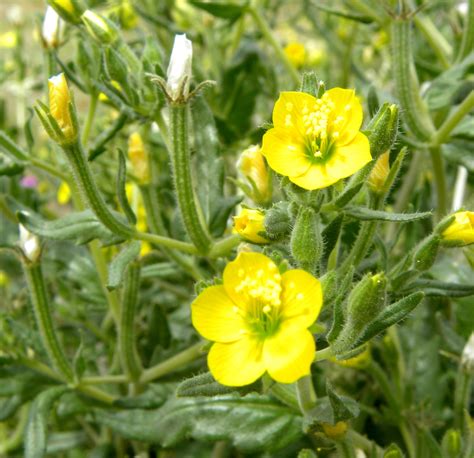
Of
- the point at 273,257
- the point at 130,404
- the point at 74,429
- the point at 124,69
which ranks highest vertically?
the point at 124,69

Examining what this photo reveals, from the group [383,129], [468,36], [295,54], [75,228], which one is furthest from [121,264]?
[295,54]

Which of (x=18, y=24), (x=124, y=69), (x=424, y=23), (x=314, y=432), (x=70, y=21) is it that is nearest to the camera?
(x=314, y=432)

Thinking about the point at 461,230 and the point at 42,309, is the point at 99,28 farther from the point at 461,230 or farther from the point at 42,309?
the point at 461,230

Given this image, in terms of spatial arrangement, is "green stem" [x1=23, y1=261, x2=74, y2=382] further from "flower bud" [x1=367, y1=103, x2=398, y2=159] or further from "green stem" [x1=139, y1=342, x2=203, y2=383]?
"flower bud" [x1=367, y1=103, x2=398, y2=159]

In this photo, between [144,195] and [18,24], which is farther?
[18,24]

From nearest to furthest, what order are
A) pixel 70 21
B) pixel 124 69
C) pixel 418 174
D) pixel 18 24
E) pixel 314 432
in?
pixel 314 432 → pixel 124 69 → pixel 70 21 → pixel 418 174 → pixel 18 24

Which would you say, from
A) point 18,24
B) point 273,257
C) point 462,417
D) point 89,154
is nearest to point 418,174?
point 462,417

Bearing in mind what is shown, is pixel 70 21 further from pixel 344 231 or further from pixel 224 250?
pixel 344 231

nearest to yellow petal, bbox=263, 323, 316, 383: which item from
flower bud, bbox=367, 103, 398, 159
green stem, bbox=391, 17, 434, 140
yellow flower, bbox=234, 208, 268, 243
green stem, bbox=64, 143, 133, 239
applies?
yellow flower, bbox=234, 208, 268, 243
